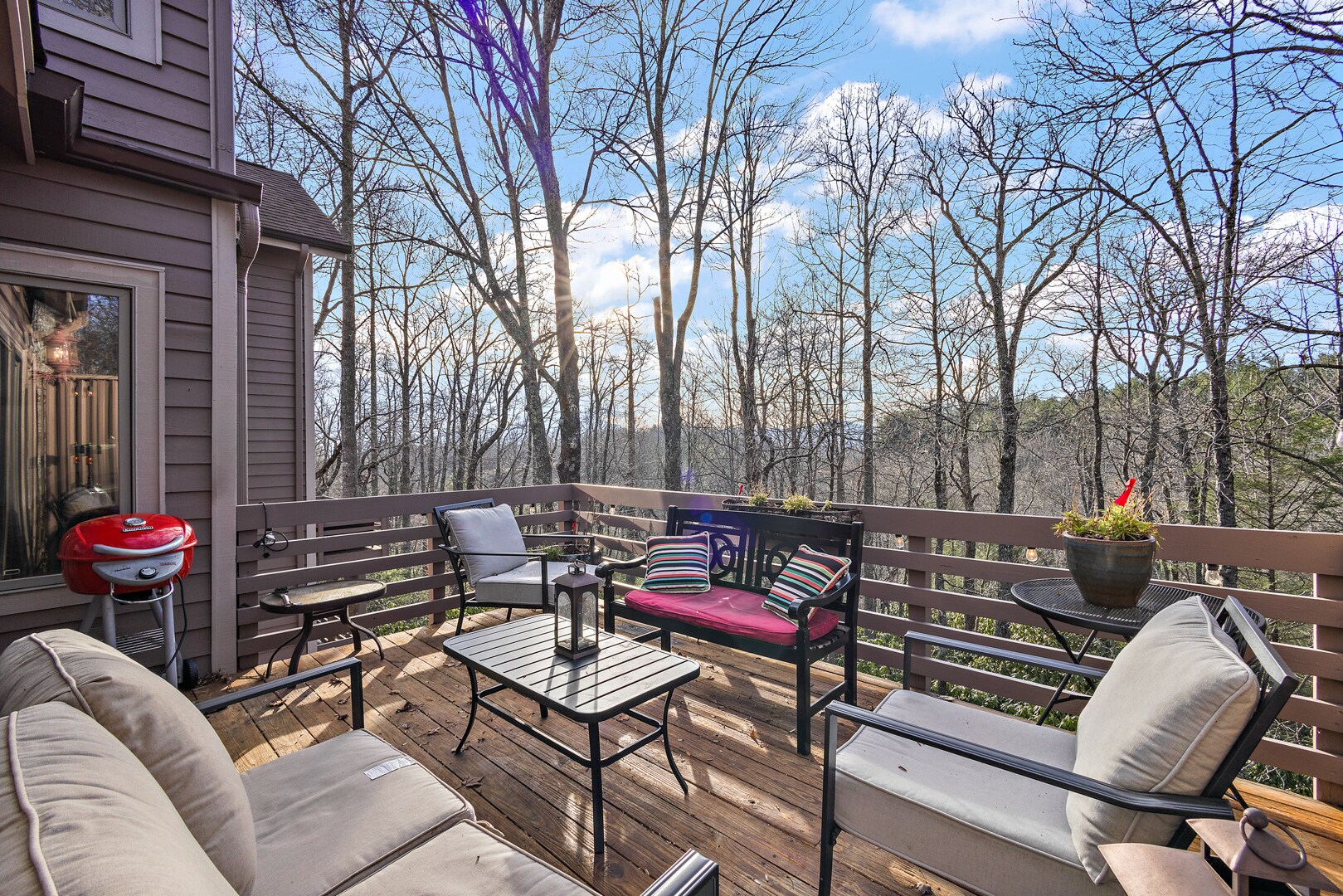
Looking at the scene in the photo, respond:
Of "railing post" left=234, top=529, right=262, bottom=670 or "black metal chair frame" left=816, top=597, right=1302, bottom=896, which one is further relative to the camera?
"railing post" left=234, top=529, right=262, bottom=670

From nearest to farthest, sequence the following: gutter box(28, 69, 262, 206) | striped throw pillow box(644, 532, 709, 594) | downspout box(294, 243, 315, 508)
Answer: gutter box(28, 69, 262, 206) → striped throw pillow box(644, 532, 709, 594) → downspout box(294, 243, 315, 508)

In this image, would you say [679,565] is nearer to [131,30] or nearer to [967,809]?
[967,809]

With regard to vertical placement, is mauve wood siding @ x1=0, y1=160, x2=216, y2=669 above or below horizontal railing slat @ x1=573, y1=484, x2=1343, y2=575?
above

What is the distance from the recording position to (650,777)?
2314 millimetres

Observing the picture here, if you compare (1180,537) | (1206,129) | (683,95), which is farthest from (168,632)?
(1206,129)

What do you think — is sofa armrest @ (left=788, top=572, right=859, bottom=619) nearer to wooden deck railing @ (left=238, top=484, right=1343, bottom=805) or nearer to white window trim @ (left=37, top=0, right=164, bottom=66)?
wooden deck railing @ (left=238, top=484, right=1343, bottom=805)

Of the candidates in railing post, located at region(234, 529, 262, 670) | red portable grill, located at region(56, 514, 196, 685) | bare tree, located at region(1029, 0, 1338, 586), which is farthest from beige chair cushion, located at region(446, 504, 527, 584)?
bare tree, located at region(1029, 0, 1338, 586)

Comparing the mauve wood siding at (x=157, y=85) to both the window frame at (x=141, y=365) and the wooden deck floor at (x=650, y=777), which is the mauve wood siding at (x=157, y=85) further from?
the wooden deck floor at (x=650, y=777)

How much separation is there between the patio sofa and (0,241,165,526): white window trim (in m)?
2.07

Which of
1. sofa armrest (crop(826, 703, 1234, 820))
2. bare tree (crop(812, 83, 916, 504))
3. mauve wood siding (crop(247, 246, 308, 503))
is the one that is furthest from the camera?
bare tree (crop(812, 83, 916, 504))

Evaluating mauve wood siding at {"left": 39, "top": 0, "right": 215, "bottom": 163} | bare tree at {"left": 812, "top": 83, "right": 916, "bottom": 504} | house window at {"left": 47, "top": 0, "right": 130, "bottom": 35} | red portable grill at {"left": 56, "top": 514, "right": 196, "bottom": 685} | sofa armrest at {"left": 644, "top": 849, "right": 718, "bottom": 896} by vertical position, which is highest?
bare tree at {"left": 812, "top": 83, "right": 916, "bottom": 504}

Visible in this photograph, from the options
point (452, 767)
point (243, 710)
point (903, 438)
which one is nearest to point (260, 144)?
point (243, 710)

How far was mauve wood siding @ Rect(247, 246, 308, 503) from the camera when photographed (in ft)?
18.3

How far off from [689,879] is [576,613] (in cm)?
129
